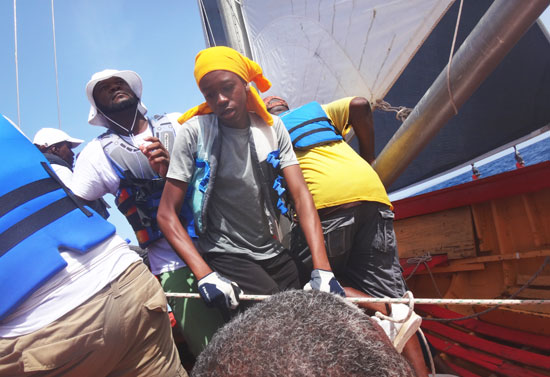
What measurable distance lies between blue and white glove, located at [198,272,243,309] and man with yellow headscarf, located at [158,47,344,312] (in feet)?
0.41

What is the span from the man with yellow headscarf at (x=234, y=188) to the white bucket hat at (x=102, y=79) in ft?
1.49

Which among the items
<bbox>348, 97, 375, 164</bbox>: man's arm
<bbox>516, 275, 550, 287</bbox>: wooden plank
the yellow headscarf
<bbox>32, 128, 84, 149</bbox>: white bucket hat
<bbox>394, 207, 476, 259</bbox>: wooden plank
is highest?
<bbox>32, 128, 84, 149</bbox>: white bucket hat

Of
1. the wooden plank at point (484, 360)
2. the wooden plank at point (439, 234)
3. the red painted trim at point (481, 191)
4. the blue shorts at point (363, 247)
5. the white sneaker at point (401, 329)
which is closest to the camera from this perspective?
the white sneaker at point (401, 329)

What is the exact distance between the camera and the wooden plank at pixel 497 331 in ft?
8.28

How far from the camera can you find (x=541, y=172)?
2676 mm

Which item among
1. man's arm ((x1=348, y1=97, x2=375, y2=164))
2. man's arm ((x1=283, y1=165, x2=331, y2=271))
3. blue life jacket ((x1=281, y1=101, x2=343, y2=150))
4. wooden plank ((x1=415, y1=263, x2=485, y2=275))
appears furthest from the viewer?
wooden plank ((x1=415, y1=263, x2=485, y2=275))

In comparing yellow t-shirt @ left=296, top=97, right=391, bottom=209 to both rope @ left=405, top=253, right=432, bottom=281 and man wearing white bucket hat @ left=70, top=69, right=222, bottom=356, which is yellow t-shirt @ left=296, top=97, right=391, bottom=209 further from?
rope @ left=405, top=253, right=432, bottom=281

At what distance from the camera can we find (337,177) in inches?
65.8

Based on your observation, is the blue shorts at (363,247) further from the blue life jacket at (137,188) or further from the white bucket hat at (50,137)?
the white bucket hat at (50,137)

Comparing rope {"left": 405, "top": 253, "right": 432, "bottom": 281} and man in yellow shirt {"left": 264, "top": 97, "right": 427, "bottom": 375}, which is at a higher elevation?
man in yellow shirt {"left": 264, "top": 97, "right": 427, "bottom": 375}

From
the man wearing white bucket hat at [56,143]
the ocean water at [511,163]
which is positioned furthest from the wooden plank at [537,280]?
the ocean water at [511,163]

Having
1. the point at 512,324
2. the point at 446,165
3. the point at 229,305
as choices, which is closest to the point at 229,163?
the point at 229,305

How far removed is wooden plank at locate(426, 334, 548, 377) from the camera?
2275 mm

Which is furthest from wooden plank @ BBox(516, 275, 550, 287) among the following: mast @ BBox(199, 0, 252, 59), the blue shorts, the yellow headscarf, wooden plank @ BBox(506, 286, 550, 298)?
mast @ BBox(199, 0, 252, 59)
